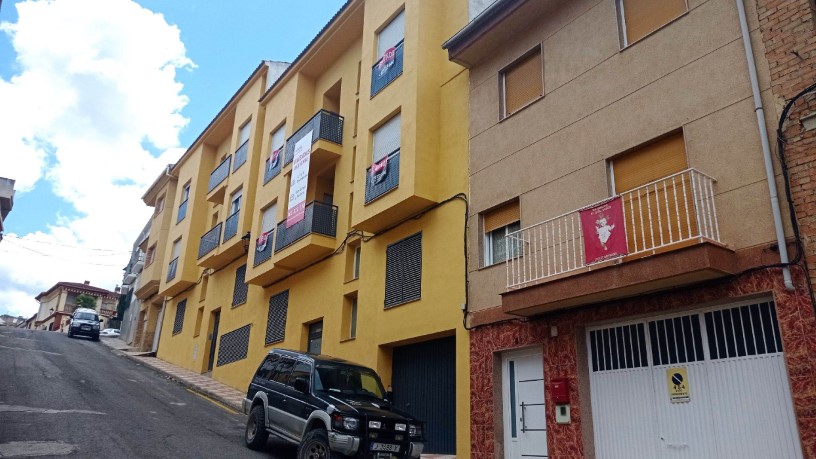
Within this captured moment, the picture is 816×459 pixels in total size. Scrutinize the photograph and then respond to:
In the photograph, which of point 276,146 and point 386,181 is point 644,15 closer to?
point 386,181

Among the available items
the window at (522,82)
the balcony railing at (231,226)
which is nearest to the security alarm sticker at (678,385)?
the window at (522,82)

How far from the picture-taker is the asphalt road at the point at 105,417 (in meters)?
9.85

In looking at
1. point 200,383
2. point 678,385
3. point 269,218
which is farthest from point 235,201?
point 678,385

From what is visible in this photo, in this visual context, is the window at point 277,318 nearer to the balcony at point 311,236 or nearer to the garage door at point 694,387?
the balcony at point 311,236

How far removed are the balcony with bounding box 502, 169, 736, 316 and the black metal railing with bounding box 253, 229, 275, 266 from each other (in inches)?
429

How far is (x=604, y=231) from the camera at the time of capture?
902cm

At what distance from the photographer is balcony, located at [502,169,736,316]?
7.93 meters

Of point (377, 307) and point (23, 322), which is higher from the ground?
point (23, 322)

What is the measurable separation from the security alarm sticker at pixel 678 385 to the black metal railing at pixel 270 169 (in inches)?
613

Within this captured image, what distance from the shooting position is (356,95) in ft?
62.4

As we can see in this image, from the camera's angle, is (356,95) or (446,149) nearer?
(446,149)

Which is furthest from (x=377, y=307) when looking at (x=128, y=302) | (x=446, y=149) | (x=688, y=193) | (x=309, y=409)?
(x=128, y=302)

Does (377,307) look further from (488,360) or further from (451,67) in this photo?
(451,67)

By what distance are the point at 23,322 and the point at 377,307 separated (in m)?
85.1
